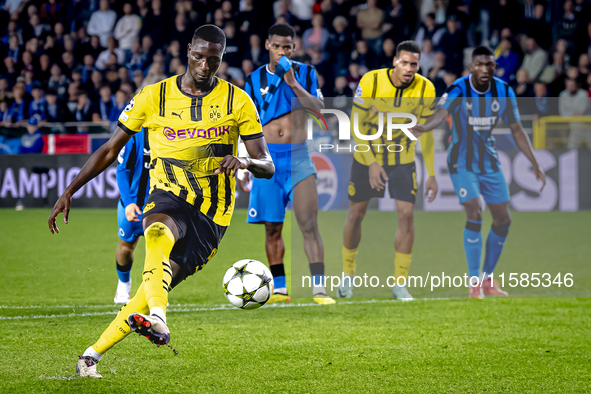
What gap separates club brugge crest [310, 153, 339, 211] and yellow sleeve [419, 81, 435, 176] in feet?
2.75

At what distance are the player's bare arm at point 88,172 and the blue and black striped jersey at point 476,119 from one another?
362cm

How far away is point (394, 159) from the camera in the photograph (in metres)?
6.36

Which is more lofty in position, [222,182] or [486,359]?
[222,182]

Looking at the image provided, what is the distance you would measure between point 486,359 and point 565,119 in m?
5.94

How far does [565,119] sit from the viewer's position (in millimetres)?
9297

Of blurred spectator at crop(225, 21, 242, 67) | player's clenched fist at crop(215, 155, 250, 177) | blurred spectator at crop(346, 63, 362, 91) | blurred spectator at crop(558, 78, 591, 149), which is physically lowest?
player's clenched fist at crop(215, 155, 250, 177)

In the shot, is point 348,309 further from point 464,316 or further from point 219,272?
point 219,272

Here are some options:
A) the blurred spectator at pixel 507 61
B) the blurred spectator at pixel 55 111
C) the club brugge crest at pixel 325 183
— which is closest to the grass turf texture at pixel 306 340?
the club brugge crest at pixel 325 183

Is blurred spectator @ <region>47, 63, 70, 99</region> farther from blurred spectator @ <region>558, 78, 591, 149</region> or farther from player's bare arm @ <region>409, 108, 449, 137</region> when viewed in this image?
player's bare arm @ <region>409, 108, 449, 137</region>

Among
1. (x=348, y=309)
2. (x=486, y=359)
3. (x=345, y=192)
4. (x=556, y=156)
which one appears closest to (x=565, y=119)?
(x=556, y=156)

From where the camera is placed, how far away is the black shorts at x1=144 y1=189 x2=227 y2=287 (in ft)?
12.4

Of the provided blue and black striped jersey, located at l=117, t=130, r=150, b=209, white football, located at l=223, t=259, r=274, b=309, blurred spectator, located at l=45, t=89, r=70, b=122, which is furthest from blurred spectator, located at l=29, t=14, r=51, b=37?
white football, located at l=223, t=259, r=274, b=309

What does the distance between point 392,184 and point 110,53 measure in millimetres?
10212

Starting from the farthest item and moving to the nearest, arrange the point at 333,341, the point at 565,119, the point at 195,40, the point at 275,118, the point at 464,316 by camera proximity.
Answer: the point at 565,119, the point at 275,118, the point at 464,316, the point at 333,341, the point at 195,40
